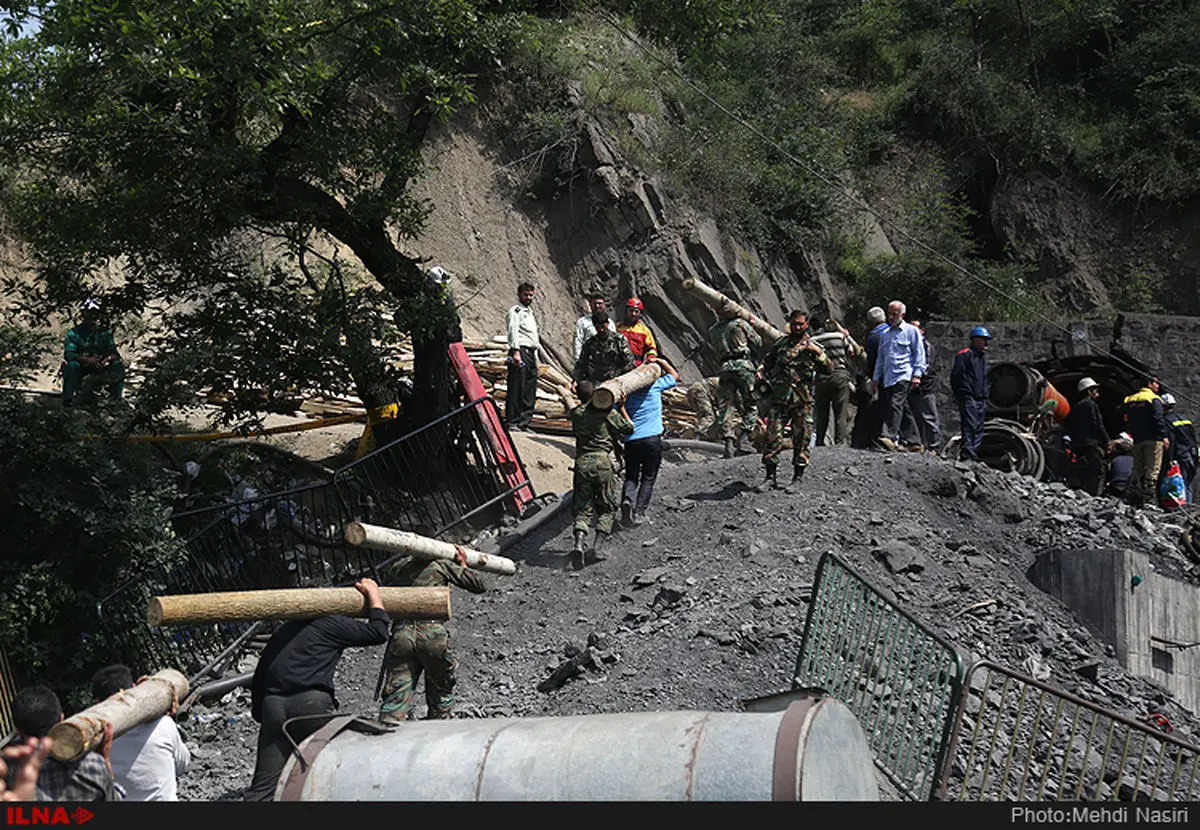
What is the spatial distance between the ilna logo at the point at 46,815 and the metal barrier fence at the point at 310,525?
5.59m

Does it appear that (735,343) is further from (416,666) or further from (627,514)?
(416,666)

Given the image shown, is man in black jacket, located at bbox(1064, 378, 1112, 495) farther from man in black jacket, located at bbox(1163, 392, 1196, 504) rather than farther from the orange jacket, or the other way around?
the orange jacket

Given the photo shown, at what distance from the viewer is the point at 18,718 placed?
5.94 meters

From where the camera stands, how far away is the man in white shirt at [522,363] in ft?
52.1

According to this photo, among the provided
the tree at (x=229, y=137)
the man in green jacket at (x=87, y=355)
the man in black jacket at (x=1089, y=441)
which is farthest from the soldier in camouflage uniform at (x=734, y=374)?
the man in green jacket at (x=87, y=355)

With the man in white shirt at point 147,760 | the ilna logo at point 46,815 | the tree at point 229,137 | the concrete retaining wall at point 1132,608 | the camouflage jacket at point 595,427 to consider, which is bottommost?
the concrete retaining wall at point 1132,608

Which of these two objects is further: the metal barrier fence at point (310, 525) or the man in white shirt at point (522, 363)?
the man in white shirt at point (522, 363)

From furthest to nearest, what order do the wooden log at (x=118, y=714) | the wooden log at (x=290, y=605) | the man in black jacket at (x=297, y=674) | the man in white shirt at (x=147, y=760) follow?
the man in black jacket at (x=297, y=674) < the wooden log at (x=290, y=605) < the man in white shirt at (x=147, y=760) < the wooden log at (x=118, y=714)

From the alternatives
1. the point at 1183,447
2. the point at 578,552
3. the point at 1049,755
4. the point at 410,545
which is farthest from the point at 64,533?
the point at 1183,447

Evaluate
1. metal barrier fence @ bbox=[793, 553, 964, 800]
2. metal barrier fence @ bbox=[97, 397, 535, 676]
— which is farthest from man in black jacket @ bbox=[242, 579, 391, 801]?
metal barrier fence @ bbox=[97, 397, 535, 676]

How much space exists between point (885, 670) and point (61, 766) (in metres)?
4.70

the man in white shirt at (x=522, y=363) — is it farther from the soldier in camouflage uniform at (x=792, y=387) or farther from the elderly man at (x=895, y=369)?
the soldier in camouflage uniform at (x=792, y=387)

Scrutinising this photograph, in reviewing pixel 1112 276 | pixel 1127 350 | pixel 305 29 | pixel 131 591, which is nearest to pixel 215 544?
pixel 131 591

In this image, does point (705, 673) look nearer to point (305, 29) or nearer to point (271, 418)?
point (305, 29)
